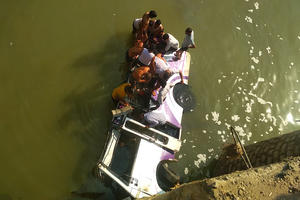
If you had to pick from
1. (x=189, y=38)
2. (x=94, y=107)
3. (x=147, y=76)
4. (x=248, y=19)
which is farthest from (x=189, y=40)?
(x=248, y=19)

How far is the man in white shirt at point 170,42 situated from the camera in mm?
5340

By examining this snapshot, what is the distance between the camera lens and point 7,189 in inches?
186

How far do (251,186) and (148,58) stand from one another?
292cm

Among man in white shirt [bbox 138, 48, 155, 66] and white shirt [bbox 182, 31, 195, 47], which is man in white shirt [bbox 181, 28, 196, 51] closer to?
white shirt [bbox 182, 31, 195, 47]

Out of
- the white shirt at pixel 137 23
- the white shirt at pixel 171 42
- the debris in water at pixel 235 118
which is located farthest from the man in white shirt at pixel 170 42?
the debris in water at pixel 235 118

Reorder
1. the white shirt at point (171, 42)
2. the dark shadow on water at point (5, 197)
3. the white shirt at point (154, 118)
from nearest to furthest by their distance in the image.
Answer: the dark shadow on water at point (5, 197)
the white shirt at point (154, 118)
the white shirt at point (171, 42)

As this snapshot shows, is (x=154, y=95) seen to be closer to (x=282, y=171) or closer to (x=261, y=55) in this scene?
(x=282, y=171)

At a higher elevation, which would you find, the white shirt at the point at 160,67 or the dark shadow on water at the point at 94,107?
the white shirt at the point at 160,67

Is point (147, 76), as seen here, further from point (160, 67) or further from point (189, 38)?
point (189, 38)

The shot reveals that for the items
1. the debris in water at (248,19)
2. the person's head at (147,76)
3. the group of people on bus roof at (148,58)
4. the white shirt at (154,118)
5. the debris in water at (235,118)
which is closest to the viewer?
the person's head at (147,76)

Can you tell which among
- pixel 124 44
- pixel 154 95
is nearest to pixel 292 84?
pixel 154 95

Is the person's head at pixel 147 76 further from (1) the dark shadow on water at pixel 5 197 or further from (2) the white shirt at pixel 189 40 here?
(1) the dark shadow on water at pixel 5 197

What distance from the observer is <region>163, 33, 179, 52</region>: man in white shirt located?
5.34 m

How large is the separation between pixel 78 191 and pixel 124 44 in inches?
134
